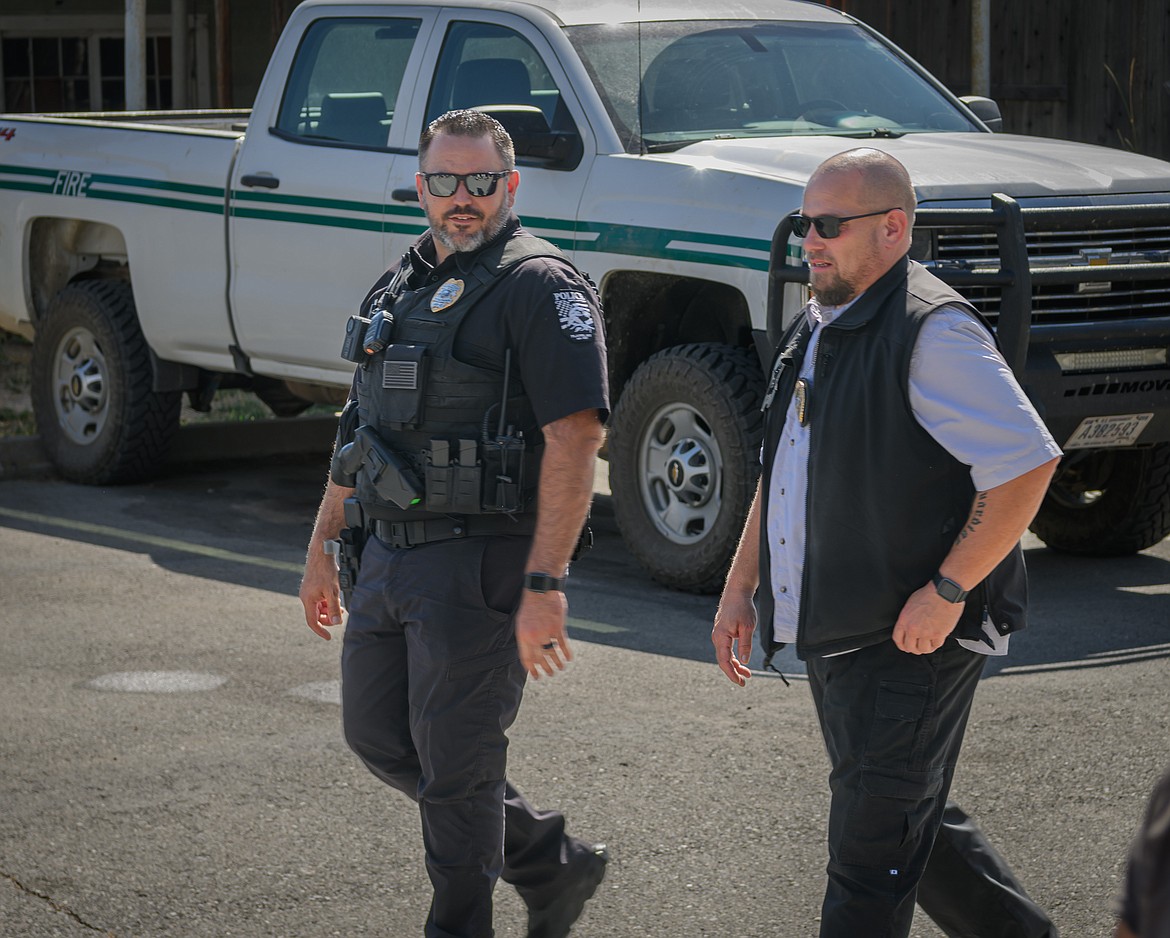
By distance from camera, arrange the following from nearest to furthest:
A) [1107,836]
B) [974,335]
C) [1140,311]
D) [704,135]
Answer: [974,335], [1107,836], [1140,311], [704,135]

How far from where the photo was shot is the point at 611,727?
17.8 ft

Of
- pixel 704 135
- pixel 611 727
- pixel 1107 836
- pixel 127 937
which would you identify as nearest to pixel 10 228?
pixel 704 135

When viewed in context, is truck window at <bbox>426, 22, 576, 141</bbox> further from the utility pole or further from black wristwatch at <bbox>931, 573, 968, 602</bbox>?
the utility pole

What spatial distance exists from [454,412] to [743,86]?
4080 mm

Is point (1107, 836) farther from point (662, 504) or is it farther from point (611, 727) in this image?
point (662, 504)

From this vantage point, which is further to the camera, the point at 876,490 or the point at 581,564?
the point at 581,564

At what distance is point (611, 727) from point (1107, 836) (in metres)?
1.52

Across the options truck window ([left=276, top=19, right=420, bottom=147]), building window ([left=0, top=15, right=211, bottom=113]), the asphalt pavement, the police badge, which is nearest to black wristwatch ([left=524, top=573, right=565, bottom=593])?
the police badge

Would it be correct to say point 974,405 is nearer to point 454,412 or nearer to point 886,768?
point 886,768

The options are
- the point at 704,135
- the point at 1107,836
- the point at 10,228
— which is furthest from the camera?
the point at 10,228

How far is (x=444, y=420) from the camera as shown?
3.72 metres

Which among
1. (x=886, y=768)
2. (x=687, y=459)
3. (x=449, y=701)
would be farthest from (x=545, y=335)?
(x=687, y=459)

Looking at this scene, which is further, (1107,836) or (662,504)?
(662,504)

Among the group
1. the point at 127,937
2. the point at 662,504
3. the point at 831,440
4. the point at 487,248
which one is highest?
the point at 487,248
